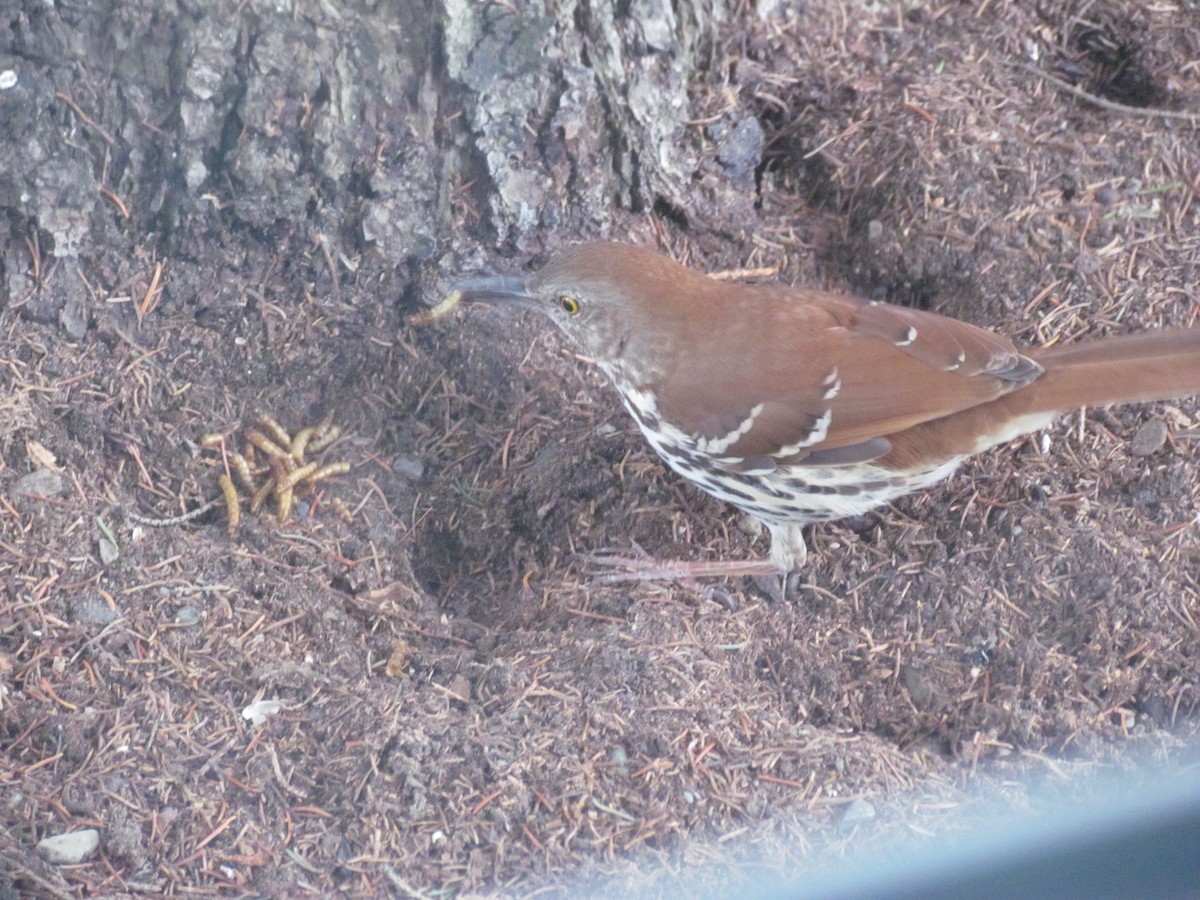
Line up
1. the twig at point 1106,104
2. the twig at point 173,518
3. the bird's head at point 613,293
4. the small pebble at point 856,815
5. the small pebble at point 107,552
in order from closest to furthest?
the small pebble at point 856,815 < the small pebble at point 107,552 < the twig at point 173,518 < the bird's head at point 613,293 < the twig at point 1106,104

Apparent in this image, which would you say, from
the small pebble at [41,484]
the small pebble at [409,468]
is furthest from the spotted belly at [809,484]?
the small pebble at [41,484]

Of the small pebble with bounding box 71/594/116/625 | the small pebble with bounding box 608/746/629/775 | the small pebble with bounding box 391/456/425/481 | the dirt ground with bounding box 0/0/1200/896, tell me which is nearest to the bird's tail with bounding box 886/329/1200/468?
the dirt ground with bounding box 0/0/1200/896

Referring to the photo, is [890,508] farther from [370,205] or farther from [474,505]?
[370,205]

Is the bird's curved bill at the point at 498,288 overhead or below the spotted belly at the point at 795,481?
overhead

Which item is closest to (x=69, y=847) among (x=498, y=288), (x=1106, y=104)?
(x=498, y=288)

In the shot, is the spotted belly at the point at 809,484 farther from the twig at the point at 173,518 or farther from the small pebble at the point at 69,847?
the small pebble at the point at 69,847

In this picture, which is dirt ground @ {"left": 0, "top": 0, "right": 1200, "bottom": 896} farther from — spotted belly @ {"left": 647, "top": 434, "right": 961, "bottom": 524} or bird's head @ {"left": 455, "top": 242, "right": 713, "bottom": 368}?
bird's head @ {"left": 455, "top": 242, "right": 713, "bottom": 368}

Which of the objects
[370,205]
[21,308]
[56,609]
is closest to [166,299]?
[21,308]
